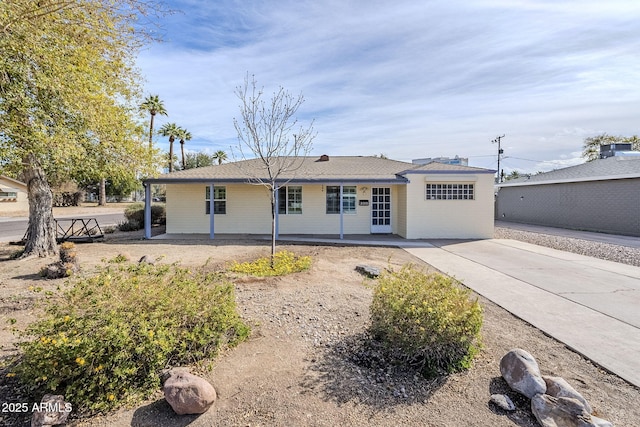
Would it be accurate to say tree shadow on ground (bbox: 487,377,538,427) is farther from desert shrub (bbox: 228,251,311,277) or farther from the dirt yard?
desert shrub (bbox: 228,251,311,277)

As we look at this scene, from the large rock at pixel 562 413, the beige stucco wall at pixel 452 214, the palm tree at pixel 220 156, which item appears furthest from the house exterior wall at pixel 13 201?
the large rock at pixel 562 413

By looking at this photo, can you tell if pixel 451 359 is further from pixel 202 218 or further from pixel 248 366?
pixel 202 218

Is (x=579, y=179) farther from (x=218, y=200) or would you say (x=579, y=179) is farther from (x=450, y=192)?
(x=218, y=200)

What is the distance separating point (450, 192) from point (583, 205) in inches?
358

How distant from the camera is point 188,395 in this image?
8.82ft

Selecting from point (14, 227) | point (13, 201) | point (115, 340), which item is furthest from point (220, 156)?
point (115, 340)

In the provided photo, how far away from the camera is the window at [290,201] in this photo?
1466 cm

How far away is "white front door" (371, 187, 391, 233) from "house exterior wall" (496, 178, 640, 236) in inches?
427

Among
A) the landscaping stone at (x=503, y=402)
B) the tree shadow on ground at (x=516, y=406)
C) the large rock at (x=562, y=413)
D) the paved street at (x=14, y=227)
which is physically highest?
the paved street at (x=14, y=227)

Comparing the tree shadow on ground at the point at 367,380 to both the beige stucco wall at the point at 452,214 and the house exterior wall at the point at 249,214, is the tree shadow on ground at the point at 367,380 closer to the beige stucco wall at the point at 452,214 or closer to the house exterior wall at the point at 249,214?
the beige stucco wall at the point at 452,214

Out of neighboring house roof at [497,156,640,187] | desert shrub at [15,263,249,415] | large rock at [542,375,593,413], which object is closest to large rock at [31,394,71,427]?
desert shrub at [15,263,249,415]

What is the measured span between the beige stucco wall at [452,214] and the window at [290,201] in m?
4.77

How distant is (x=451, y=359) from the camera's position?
10.8 ft

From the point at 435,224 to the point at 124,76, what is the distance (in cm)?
1234
